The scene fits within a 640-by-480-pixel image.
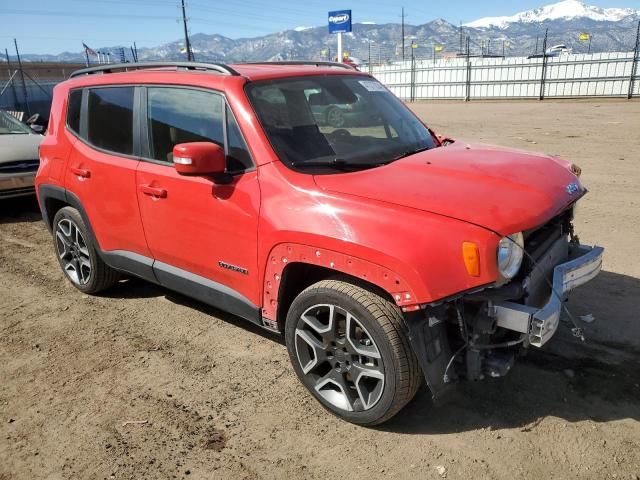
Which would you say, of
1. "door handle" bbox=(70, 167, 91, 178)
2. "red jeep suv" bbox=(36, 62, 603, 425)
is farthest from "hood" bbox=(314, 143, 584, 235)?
"door handle" bbox=(70, 167, 91, 178)

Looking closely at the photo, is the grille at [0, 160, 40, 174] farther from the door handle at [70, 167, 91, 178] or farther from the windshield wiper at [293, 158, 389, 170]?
the windshield wiper at [293, 158, 389, 170]

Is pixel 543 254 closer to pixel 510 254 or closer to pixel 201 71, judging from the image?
pixel 510 254

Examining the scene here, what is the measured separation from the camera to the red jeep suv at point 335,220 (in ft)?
8.44

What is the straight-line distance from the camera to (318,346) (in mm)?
2984

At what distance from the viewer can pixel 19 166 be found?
7.68 meters

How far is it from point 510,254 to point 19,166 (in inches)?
293

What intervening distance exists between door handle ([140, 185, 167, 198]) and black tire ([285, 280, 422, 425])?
1267 millimetres

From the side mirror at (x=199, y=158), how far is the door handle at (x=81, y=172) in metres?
1.58

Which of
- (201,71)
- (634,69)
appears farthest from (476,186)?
(634,69)

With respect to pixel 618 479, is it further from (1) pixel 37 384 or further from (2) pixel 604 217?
(2) pixel 604 217

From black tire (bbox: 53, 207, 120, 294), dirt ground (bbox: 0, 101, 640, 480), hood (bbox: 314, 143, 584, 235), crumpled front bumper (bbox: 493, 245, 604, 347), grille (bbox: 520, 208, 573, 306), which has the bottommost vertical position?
dirt ground (bbox: 0, 101, 640, 480)

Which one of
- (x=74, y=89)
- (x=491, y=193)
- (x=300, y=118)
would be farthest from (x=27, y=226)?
(x=491, y=193)

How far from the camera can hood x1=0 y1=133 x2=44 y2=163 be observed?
7.61 meters

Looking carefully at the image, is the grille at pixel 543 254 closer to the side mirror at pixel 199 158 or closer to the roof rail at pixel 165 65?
the side mirror at pixel 199 158
